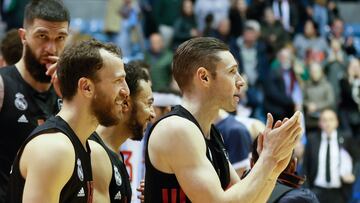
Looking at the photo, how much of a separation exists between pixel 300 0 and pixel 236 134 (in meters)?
13.5

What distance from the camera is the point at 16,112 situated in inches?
221

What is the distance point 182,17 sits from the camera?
1811 cm

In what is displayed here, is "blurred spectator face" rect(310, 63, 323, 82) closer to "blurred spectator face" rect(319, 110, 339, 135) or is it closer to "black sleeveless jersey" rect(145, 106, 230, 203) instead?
"blurred spectator face" rect(319, 110, 339, 135)

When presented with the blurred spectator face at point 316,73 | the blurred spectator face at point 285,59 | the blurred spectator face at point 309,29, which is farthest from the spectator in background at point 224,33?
the blurred spectator face at point 309,29

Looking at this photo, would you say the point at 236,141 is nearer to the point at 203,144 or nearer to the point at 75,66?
the point at 203,144

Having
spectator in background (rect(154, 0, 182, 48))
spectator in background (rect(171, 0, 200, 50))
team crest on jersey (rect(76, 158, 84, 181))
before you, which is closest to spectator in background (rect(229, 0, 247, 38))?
spectator in background (rect(171, 0, 200, 50))

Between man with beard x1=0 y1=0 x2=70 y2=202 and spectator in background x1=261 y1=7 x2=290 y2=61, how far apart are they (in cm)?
1249

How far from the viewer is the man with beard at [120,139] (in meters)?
4.71

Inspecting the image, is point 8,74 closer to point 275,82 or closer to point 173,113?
point 173,113

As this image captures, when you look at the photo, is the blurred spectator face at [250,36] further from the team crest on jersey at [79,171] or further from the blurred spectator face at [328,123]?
the team crest on jersey at [79,171]

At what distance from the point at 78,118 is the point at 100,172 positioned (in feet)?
1.87

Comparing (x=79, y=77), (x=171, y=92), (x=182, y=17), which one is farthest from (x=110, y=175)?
(x=182, y=17)

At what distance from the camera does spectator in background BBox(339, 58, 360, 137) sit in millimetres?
16125

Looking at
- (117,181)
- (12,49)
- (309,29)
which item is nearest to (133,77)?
(117,181)
